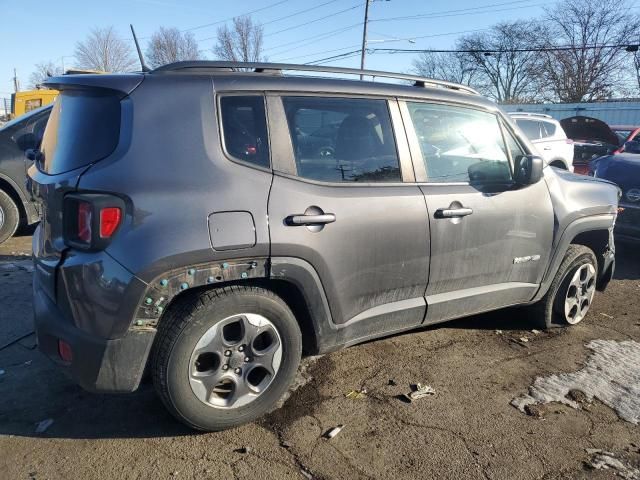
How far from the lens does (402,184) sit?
3.16 m

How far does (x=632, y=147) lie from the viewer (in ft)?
27.7

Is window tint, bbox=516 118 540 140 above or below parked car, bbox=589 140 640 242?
above

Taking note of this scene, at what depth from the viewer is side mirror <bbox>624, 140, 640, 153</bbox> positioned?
328 inches

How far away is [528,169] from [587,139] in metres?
12.8

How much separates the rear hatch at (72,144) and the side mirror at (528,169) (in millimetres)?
2541

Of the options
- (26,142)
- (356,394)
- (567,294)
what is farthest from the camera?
(26,142)

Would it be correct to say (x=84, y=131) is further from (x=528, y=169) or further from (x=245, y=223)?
(x=528, y=169)

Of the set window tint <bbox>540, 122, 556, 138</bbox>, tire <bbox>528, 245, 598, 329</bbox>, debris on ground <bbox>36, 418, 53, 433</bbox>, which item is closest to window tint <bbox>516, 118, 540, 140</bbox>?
window tint <bbox>540, 122, 556, 138</bbox>

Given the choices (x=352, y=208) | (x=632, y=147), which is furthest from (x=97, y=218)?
(x=632, y=147)

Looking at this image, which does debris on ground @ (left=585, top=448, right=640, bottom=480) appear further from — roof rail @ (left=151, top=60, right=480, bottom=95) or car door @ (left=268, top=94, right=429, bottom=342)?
roof rail @ (left=151, top=60, right=480, bottom=95)

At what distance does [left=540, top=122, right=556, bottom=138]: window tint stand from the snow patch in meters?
9.13

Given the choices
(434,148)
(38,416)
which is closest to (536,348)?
(434,148)

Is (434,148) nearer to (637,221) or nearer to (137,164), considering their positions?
(137,164)

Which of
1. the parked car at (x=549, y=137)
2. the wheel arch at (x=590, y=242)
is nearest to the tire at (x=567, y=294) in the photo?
the wheel arch at (x=590, y=242)
